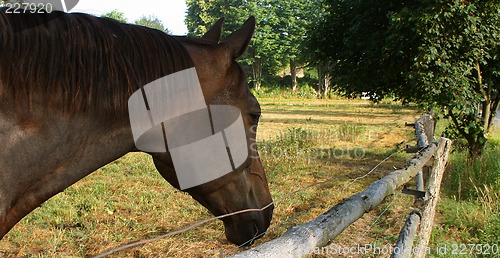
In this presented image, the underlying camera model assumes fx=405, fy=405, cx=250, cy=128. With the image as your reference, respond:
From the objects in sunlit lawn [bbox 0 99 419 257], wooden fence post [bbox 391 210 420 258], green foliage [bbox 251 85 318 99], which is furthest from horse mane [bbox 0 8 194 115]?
green foliage [bbox 251 85 318 99]

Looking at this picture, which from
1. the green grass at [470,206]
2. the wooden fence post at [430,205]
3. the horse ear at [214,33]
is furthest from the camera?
the green grass at [470,206]

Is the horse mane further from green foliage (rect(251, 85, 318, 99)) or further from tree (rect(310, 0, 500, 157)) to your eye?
green foliage (rect(251, 85, 318, 99))

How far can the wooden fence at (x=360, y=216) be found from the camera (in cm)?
140

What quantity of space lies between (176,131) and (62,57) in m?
0.56

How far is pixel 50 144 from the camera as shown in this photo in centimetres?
146

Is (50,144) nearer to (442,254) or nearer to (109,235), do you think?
(109,235)

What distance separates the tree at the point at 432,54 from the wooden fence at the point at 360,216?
2250 millimetres

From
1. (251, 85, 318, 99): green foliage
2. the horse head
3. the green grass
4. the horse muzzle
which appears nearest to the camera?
the horse head

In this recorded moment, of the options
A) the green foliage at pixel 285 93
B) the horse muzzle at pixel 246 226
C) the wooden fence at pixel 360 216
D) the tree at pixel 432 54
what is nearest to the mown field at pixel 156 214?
the horse muzzle at pixel 246 226

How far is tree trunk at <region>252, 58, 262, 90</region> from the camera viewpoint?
178 ft

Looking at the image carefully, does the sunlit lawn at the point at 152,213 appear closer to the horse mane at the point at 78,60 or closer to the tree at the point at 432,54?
the horse mane at the point at 78,60

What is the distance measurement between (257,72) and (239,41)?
5416 cm

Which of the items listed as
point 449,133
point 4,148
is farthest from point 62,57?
point 449,133

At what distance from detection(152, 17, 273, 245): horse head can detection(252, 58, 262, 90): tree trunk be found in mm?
52360
